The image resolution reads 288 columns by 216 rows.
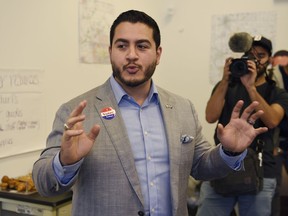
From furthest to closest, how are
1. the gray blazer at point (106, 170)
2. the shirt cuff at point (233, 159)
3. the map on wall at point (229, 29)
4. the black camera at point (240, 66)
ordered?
the map on wall at point (229, 29), the black camera at point (240, 66), the shirt cuff at point (233, 159), the gray blazer at point (106, 170)

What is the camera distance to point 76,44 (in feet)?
8.96

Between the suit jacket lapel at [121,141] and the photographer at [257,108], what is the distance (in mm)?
915

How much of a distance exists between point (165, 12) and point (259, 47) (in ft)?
5.66

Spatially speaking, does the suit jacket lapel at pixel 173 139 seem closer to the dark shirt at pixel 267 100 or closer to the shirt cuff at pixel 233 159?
the shirt cuff at pixel 233 159

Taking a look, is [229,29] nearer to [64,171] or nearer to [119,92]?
[119,92]

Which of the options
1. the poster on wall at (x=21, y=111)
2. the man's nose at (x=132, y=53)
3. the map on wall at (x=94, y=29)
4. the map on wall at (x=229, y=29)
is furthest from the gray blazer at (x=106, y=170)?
the map on wall at (x=229, y=29)

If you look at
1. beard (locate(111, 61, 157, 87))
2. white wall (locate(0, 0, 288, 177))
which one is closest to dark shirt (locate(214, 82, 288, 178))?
beard (locate(111, 61, 157, 87))

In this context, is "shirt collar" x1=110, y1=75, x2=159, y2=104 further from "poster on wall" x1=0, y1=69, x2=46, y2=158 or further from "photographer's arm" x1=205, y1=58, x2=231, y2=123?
"poster on wall" x1=0, y1=69, x2=46, y2=158

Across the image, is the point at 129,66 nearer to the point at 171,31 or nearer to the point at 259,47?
the point at 259,47

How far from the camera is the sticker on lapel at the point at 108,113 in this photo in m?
1.36

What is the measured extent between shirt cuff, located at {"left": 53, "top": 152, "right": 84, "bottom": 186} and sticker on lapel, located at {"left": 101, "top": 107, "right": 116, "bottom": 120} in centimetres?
24

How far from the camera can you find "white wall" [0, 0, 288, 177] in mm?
2277

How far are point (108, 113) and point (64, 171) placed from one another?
0.30 m

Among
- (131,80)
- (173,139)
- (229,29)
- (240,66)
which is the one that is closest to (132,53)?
(131,80)
